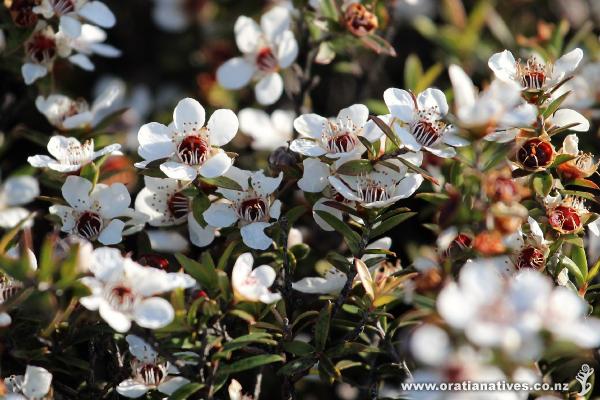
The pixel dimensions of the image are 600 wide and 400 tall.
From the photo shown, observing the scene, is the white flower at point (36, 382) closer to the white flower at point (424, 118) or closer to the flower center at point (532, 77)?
the white flower at point (424, 118)

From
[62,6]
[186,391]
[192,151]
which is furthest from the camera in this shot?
[62,6]

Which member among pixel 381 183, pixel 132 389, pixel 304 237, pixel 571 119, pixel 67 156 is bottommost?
pixel 304 237

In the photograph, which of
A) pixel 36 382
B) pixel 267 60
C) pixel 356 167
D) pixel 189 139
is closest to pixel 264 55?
pixel 267 60

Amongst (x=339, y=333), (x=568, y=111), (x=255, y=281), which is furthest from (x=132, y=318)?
(x=568, y=111)

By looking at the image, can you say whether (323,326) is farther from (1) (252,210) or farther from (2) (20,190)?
(2) (20,190)

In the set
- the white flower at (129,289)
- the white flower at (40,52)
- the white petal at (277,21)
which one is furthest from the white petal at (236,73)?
the white flower at (129,289)

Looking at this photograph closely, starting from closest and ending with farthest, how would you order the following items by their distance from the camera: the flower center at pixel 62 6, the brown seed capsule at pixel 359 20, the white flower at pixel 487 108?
1. the white flower at pixel 487 108
2. the flower center at pixel 62 6
3. the brown seed capsule at pixel 359 20

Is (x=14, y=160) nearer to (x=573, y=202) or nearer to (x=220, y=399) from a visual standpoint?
(x=220, y=399)
